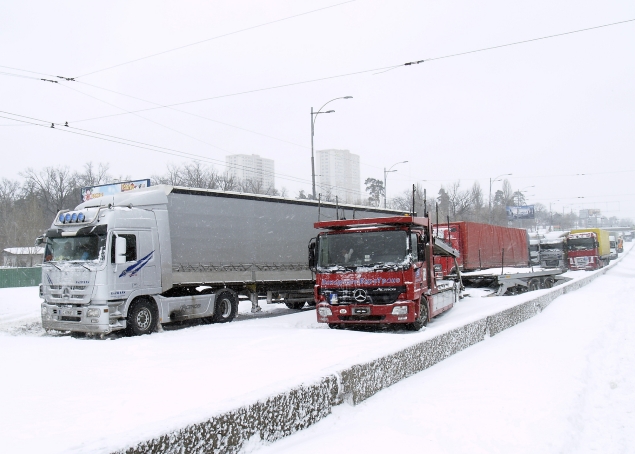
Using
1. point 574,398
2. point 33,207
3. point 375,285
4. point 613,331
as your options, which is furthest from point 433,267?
point 33,207

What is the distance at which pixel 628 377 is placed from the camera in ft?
25.6

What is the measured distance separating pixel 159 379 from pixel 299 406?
8.65 ft

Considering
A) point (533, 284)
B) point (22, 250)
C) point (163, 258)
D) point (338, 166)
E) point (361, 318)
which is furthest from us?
point (338, 166)

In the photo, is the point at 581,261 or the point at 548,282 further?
the point at 581,261

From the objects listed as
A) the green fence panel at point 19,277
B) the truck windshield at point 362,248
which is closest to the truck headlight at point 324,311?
the truck windshield at point 362,248

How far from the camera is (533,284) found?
23672 millimetres

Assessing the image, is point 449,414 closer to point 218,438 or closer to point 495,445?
point 495,445

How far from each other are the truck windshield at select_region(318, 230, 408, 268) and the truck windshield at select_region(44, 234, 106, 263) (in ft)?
16.2

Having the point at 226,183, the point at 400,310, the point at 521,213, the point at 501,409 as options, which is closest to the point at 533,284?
the point at 400,310

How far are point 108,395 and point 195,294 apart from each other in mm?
8753

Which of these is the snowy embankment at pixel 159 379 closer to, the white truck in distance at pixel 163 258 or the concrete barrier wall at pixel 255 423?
the concrete barrier wall at pixel 255 423

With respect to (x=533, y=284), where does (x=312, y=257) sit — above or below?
above

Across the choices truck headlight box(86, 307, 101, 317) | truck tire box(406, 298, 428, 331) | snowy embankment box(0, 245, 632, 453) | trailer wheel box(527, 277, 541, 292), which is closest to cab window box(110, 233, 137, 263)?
truck headlight box(86, 307, 101, 317)

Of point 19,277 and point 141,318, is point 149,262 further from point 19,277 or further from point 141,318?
point 19,277
